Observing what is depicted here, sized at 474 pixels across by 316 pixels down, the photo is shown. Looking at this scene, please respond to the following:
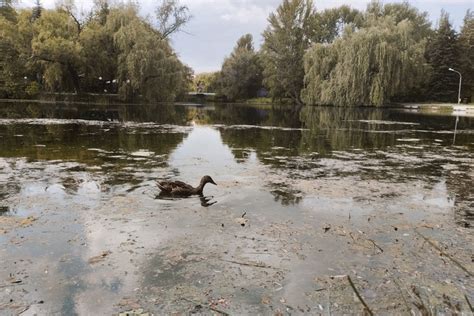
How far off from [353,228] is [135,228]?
318 centimetres

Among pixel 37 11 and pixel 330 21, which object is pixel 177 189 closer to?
pixel 37 11

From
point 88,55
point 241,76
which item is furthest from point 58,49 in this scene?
point 241,76

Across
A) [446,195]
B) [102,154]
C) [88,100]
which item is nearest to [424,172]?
[446,195]

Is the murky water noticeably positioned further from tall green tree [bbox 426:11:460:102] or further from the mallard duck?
tall green tree [bbox 426:11:460:102]

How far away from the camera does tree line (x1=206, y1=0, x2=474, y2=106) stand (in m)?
40.2

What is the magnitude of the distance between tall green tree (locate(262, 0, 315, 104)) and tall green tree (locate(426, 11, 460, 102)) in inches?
620

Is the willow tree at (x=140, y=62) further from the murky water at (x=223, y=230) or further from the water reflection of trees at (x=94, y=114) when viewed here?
the murky water at (x=223, y=230)

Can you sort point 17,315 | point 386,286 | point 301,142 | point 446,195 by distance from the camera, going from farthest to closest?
1. point 301,142
2. point 446,195
3. point 386,286
4. point 17,315

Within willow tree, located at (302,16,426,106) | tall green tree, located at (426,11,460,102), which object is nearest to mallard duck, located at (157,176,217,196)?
willow tree, located at (302,16,426,106)

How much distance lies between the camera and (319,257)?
17.1 feet

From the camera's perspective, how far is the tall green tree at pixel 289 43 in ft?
177

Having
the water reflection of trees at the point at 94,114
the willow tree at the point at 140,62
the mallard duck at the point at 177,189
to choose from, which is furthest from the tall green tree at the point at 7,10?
the mallard duck at the point at 177,189

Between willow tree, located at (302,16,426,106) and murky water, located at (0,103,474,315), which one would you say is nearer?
murky water, located at (0,103,474,315)

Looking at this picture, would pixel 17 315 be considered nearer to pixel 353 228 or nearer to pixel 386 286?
pixel 386 286
